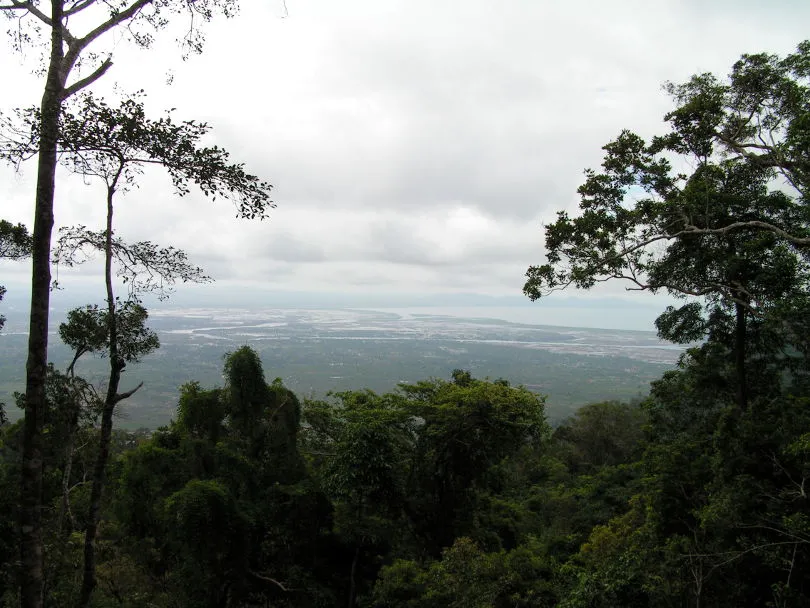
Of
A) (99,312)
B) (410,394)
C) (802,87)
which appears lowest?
(410,394)

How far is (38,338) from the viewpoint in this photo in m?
4.30

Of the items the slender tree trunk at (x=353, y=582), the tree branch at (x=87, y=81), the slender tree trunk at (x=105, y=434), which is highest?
the tree branch at (x=87, y=81)

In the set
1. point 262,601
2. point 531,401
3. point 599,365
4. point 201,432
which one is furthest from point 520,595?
point 599,365

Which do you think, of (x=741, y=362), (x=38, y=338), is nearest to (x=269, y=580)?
(x=38, y=338)

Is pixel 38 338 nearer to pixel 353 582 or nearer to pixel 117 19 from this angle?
pixel 117 19

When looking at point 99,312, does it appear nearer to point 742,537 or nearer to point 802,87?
point 742,537

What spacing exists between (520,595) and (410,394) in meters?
6.30

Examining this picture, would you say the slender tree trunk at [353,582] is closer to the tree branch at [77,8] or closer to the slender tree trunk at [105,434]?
the slender tree trunk at [105,434]

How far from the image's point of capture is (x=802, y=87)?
802 cm

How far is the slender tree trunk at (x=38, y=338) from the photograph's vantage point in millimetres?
4148

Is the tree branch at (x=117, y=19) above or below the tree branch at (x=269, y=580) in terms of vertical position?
above

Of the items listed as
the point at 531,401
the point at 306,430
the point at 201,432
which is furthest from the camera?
the point at 306,430

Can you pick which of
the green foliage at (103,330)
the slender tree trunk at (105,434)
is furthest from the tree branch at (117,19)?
the green foliage at (103,330)

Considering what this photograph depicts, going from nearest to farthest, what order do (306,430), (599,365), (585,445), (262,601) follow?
(262,601)
(306,430)
(585,445)
(599,365)
